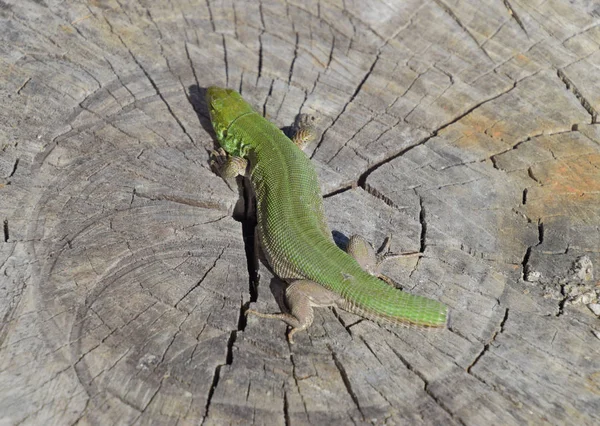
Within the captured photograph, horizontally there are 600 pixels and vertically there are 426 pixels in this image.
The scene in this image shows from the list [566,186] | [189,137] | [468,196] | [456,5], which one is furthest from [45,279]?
[456,5]

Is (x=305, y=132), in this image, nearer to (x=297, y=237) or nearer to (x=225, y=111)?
(x=225, y=111)

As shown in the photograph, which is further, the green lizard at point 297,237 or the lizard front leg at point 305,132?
the lizard front leg at point 305,132

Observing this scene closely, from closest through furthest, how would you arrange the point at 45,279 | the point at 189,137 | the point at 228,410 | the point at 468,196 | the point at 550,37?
the point at 228,410 → the point at 45,279 → the point at 468,196 → the point at 189,137 → the point at 550,37

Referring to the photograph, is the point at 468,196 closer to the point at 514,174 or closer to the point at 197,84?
the point at 514,174

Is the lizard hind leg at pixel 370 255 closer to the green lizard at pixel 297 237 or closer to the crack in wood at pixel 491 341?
the green lizard at pixel 297 237

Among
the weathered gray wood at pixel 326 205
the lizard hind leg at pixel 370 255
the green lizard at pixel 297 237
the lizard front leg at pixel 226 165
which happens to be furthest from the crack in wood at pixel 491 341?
the lizard front leg at pixel 226 165

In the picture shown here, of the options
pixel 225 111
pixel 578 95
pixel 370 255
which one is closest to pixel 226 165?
pixel 225 111

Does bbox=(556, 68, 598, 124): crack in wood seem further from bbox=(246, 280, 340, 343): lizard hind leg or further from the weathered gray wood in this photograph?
bbox=(246, 280, 340, 343): lizard hind leg

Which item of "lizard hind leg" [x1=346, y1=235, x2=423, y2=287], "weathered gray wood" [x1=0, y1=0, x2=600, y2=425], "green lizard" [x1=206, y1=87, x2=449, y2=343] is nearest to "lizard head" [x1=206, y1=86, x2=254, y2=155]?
"green lizard" [x1=206, y1=87, x2=449, y2=343]
